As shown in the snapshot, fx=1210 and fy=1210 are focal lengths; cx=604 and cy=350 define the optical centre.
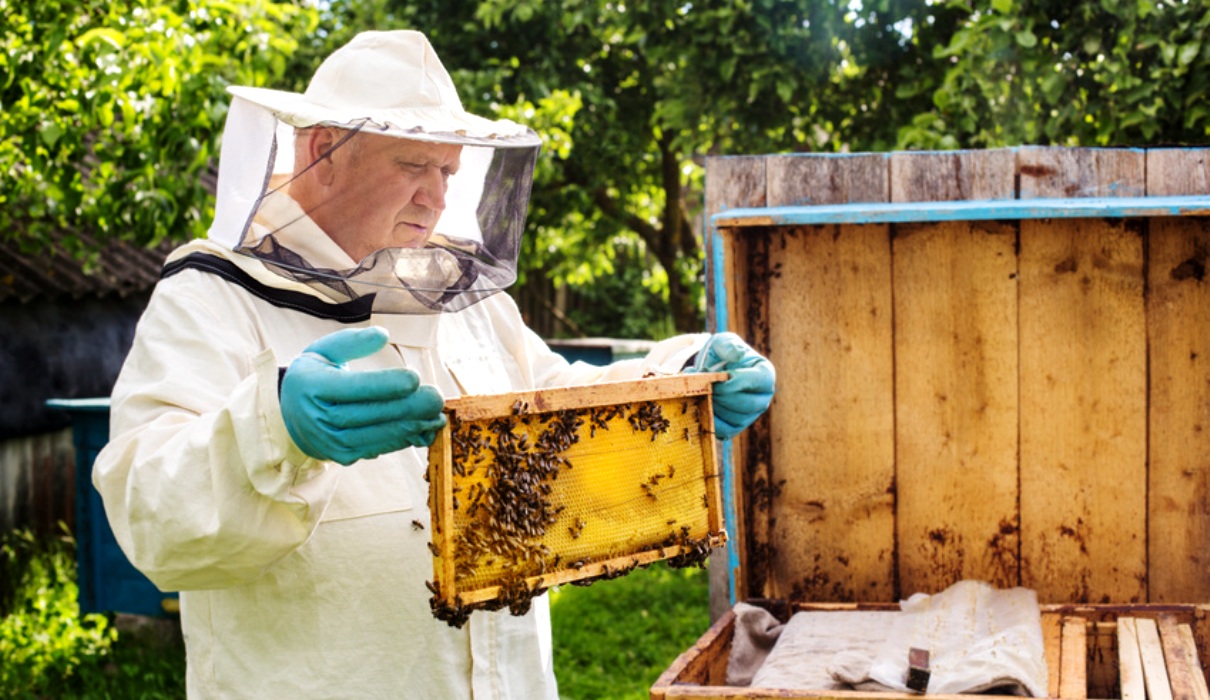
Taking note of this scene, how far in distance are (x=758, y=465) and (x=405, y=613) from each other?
187 cm

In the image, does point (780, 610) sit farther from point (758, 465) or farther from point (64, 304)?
point (64, 304)

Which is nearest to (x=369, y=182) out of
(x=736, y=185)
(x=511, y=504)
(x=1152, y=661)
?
(x=511, y=504)

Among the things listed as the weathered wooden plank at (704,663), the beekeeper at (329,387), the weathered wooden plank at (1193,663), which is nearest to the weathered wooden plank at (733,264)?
the weathered wooden plank at (704,663)

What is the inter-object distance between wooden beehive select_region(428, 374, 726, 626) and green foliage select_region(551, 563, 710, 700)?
9.50ft

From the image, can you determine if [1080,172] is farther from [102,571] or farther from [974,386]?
[102,571]

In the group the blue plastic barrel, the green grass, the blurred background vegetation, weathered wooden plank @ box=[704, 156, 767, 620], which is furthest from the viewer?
the blue plastic barrel

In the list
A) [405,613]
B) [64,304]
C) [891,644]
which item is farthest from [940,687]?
[64,304]

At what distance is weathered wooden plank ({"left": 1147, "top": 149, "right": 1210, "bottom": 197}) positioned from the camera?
3.64m

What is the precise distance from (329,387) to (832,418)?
2413 millimetres

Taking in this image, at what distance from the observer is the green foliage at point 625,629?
5719 mm

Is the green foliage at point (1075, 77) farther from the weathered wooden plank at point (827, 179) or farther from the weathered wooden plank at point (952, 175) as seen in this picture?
the weathered wooden plank at point (827, 179)

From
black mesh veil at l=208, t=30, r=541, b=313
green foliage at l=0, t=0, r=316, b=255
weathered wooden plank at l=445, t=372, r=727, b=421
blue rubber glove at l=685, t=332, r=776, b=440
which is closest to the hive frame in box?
blue rubber glove at l=685, t=332, r=776, b=440

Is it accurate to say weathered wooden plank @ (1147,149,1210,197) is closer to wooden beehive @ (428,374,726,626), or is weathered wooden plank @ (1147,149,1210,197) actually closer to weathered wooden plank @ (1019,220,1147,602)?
weathered wooden plank @ (1019,220,1147,602)

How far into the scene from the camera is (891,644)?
318cm
